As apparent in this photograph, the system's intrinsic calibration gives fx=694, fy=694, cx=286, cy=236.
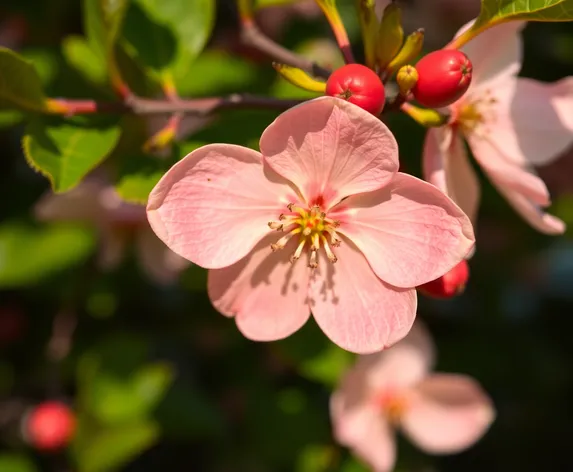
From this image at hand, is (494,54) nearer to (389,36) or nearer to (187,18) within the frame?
(389,36)

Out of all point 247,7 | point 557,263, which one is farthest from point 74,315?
point 557,263

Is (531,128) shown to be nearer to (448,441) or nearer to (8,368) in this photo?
(448,441)

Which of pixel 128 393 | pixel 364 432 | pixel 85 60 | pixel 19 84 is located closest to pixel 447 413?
pixel 364 432

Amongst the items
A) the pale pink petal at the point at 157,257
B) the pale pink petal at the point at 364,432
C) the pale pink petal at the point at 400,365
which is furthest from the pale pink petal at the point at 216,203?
the pale pink petal at the point at 400,365

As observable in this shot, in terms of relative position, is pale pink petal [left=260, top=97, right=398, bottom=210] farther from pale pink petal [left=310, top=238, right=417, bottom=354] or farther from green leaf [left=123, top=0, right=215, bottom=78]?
green leaf [left=123, top=0, right=215, bottom=78]

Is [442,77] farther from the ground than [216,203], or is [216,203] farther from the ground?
[442,77]

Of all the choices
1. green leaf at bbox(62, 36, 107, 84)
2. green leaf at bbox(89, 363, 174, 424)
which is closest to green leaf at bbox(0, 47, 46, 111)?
green leaf at bbox(62, 36, 107, 84)
